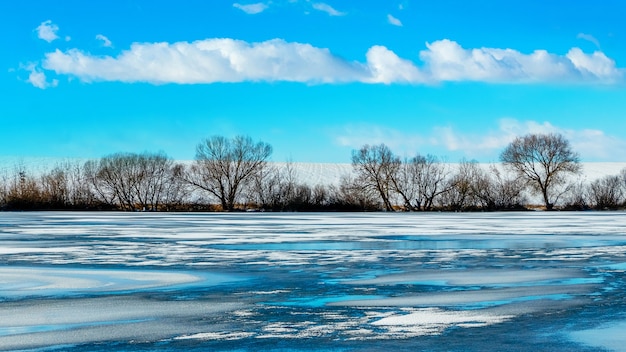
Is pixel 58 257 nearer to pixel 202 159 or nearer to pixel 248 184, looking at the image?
pixel 248 184

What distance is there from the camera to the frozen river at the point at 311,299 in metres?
5.86

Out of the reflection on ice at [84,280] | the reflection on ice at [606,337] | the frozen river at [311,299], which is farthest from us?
the reflection on ice at [84,280]

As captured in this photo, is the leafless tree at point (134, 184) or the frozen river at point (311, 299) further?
the leafless tree at point (134, 184)

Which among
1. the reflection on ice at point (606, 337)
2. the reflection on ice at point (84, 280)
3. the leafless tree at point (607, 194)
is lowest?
the reflection on ice at point (606, 337)

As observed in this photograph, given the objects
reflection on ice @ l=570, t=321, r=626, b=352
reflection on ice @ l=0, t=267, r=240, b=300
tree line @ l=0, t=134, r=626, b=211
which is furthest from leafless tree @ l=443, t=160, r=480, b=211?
reflection on ice @ l=570, t=321, r=626, b=352

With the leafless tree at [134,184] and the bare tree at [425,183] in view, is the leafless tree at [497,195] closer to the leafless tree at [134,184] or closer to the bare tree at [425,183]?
the bare tree at [425,183]

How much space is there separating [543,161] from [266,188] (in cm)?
2061

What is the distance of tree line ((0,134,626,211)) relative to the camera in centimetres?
4819

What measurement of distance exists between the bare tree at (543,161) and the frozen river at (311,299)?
4183 centimetres

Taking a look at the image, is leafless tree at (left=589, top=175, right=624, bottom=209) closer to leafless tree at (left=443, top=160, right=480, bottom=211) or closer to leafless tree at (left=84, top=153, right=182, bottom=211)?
leafless tree at (left=443, top=160, right=480, bottom=211)

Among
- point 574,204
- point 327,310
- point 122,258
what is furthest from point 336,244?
point 574,204

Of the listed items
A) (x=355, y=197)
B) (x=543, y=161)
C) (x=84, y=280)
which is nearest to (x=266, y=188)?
(x=355, y=197)

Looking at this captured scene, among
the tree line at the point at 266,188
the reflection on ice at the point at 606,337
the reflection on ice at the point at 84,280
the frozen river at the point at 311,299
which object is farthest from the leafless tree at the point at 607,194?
the reflection on ice at the point at 606,337

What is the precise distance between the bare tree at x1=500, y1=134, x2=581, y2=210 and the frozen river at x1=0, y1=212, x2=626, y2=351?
41.8m
